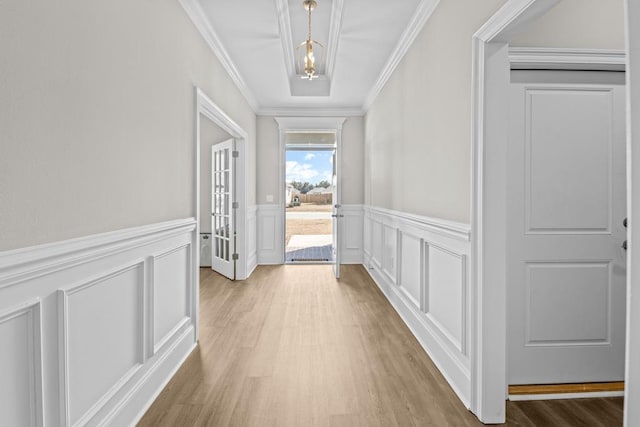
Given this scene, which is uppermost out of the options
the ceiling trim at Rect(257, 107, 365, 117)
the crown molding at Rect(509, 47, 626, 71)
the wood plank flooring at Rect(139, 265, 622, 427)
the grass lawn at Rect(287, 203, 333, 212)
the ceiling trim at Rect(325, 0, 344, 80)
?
the ceiling trim at Rect(325, 0, 344, 80)

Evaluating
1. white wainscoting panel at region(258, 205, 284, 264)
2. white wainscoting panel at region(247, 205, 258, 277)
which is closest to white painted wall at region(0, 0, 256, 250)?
white wainscoting panel at region(247, 205, 258, 277)

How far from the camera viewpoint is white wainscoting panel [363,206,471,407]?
7.20 ft

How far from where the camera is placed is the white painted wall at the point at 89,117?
119 centimetres

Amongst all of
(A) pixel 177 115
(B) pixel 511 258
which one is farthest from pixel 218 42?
(B) pixel 511 258

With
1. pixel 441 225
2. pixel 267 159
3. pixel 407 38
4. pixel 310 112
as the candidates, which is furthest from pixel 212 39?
pixel 267 159

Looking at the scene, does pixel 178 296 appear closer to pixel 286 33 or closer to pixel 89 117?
pixel 89 117

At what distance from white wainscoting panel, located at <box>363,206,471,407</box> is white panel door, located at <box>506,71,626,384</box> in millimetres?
283

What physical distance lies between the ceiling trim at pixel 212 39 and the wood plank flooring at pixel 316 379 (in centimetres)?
251

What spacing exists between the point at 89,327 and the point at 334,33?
3093 mm

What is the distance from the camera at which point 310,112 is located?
613 centimetres

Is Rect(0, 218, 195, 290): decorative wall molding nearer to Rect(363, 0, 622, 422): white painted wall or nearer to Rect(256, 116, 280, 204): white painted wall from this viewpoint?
Rect(363, 0, 622, 422): white painted wall

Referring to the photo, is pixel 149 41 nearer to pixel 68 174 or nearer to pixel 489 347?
pixel 68 174

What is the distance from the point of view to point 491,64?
1.91 meters

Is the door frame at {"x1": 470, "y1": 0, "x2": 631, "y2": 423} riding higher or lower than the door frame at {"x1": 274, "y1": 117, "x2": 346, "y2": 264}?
lower
